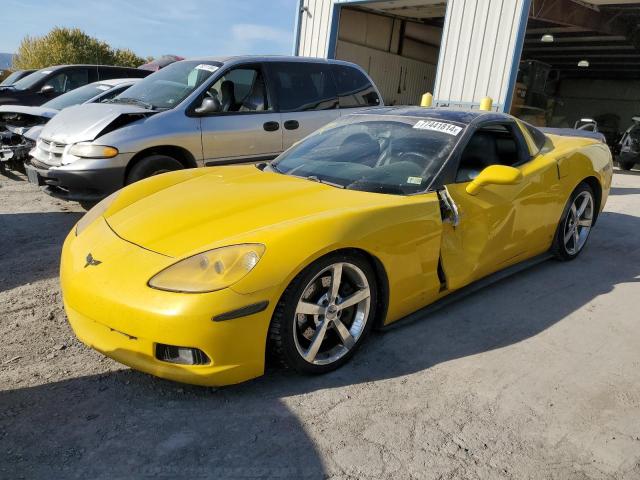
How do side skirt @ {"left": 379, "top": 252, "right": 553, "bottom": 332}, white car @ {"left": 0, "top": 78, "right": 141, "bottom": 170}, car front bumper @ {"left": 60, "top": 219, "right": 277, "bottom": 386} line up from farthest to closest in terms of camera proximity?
1. white car @ {"left": 0, "top": 78, "right": 141, "bottom": 170}
2. side skirt @ {"left": 379, "top": 252, "right": 553, "bottom": 332}
3. car front bumper @ {"left": 60, "top": 219, "right": 277, "bottom": 386}

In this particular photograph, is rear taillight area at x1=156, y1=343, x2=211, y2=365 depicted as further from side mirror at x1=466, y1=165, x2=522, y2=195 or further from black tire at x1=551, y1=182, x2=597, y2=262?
black tire at x1=551, y1=182, x2=597, y2=262

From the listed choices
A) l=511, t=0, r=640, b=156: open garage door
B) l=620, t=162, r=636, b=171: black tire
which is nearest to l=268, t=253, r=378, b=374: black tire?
l=511, t=0, r=640, b=156: open garage door

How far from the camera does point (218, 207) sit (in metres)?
2.81

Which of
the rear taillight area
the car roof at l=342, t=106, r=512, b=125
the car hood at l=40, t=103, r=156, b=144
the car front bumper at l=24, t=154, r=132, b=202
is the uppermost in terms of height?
the car roof at l=342, t=106, r=512, b=125

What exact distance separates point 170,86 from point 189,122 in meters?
0.68

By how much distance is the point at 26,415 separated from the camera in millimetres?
2227

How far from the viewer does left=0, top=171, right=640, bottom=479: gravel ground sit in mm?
2043

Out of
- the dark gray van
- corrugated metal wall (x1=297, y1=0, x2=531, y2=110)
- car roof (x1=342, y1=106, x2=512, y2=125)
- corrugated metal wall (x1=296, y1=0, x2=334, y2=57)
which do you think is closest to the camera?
car roof (x1=342, y1=106, x2=512, y2=125)

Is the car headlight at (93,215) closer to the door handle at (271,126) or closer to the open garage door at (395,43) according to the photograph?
the door handle at (271,126)

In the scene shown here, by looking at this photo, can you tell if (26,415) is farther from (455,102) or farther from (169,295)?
(455,102)

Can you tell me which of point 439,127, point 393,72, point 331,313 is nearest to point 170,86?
point 439,127

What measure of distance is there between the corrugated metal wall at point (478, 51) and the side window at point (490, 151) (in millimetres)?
5566

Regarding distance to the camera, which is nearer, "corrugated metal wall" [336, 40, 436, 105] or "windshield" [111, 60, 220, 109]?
"windshield" [111, 60, 220, 109]

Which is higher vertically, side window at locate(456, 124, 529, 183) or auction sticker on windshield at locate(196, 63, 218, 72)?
auction sticker on windshield at locate(196, 63, 218, 72)
